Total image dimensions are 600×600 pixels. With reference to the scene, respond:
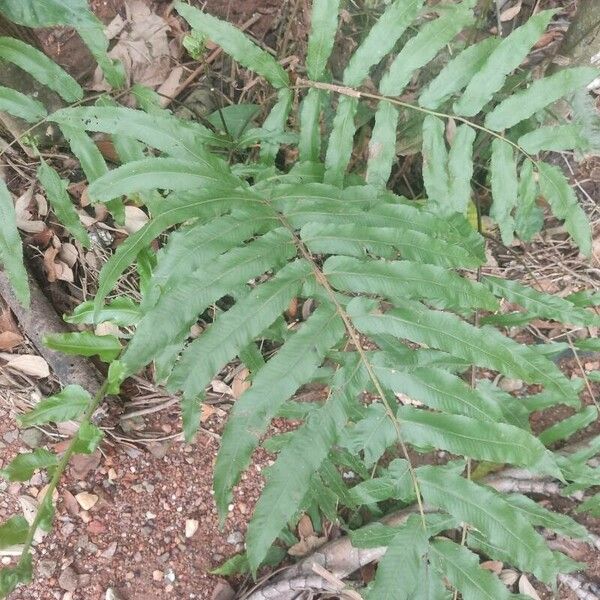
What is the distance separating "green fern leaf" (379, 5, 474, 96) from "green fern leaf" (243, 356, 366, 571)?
625 millimetres

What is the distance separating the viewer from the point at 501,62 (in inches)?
48.8

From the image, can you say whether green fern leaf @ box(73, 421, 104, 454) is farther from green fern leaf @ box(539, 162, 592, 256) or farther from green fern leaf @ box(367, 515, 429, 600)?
green fern leaf @ box(539, 162, 592, 256)

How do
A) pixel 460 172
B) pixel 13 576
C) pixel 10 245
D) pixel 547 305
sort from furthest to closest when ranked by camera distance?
pixel 547 305 → pixel 460 172 → pixel 10 245 → pixel 13 576

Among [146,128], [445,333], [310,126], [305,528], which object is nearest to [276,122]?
[310,126]

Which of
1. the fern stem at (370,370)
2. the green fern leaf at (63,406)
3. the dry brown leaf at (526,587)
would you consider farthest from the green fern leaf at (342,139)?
the dry brown leaf at (526,587)

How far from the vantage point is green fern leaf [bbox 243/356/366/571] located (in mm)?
818

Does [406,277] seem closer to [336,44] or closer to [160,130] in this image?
[160,130]

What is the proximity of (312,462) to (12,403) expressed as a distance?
1.12m

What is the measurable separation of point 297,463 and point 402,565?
0.70ft

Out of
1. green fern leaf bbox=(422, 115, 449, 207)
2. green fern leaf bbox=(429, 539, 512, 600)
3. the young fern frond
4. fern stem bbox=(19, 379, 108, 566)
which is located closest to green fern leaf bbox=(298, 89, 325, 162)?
the young fern frond

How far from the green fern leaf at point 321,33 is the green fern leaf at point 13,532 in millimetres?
1081

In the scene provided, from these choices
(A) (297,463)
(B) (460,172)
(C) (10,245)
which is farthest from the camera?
(B) (460,172)

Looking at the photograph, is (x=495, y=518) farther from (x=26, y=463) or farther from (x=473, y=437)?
(x=26, y=463)

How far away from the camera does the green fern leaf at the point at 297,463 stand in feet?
2.68
